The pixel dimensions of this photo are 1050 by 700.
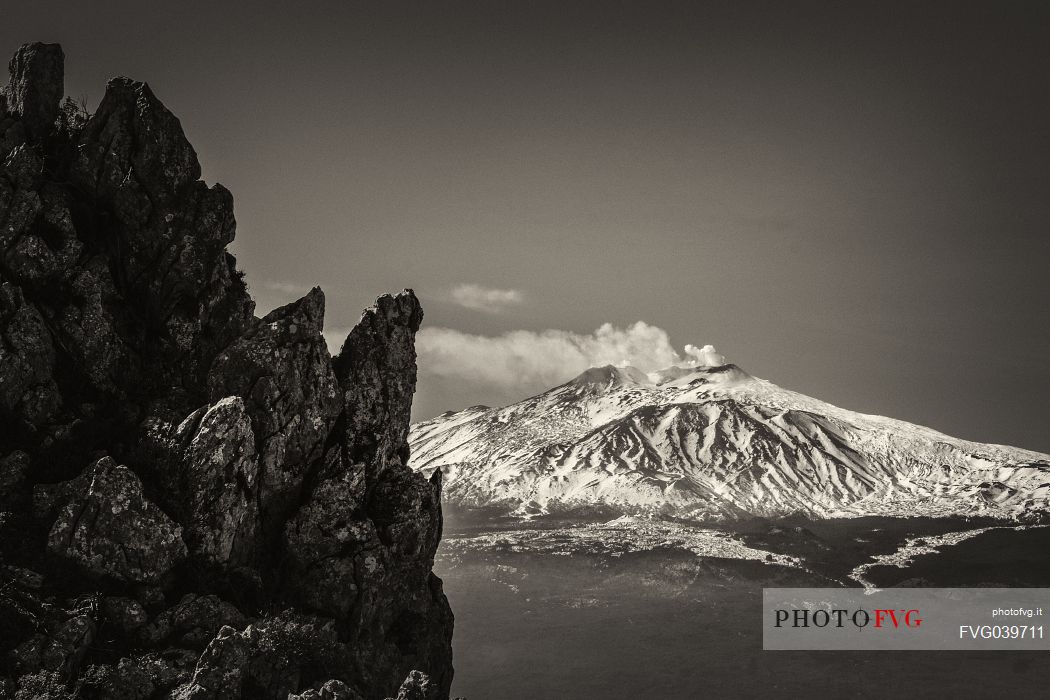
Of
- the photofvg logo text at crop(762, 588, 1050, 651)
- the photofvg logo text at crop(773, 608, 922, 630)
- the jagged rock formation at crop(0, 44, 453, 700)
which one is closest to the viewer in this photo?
the jagged rock formation at crop(0, 44, 453, 700)

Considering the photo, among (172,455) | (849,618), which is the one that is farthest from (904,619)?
(172,455)

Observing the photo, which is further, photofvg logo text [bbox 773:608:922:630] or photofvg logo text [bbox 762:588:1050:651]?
photofvg logo text [bbox 773:608:922:630]

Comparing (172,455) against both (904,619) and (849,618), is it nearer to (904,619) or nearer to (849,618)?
(849,618)

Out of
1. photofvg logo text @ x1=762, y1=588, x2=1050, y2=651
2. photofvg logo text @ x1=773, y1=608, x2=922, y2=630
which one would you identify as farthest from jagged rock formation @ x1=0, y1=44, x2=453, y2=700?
photofvg logo text @ x1=773, y1=608, x2=922, y2=630

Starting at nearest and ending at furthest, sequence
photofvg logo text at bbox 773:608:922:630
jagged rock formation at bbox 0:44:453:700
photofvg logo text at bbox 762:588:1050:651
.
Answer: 1. jagged rock formation at bbox 0:44:453:700
2. photofvg logo text at bbox 762:588:1050:651
3. photofvg logo text at bbox 773:608:922:630

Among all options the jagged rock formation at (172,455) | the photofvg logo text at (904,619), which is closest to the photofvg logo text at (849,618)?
the photofvg logo text at (904,619)

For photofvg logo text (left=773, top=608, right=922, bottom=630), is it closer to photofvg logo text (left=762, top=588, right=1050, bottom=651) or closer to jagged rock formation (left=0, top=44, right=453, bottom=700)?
photofvg logo text (left=762, top=588, right=1050, bottom=651)

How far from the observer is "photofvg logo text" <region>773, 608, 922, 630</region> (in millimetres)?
118188

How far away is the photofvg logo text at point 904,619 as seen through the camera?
109875 mm

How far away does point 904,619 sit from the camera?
400 ft

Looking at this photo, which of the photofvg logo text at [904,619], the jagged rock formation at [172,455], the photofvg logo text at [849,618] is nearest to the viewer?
the jagged rock formation at [172,455]

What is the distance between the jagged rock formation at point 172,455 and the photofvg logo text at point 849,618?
93.7 metres

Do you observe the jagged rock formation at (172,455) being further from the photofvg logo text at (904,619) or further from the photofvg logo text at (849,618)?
the photofvg logo text at (849,618)

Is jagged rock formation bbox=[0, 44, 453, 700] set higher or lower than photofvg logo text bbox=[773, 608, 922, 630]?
higher
